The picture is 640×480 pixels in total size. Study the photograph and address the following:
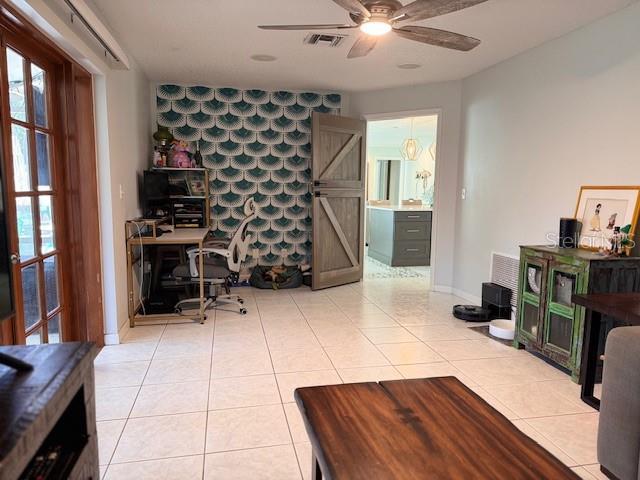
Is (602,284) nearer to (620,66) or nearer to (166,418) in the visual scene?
(620,66)

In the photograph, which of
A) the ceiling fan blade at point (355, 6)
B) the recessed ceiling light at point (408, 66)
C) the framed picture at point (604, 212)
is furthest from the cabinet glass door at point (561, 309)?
the recessed ceiling light at point (408, 66)

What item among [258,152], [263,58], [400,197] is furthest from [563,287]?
[400,197]

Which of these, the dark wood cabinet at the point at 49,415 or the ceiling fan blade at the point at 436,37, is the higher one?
the ceiling fan blade at the point at 436,37

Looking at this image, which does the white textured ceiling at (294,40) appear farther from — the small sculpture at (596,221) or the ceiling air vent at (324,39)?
the small sculpture at (596,221)

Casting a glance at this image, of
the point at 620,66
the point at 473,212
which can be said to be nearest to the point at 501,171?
the point at 473,212

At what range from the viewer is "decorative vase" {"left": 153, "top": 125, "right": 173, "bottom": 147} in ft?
16.1

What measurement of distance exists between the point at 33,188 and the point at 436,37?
255 cm

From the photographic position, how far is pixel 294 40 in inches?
143

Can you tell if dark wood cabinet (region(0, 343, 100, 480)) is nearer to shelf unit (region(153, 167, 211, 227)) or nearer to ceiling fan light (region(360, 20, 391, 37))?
ceiling fan light (region(360, 20, 391, 37))

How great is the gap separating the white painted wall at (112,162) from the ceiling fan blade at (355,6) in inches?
58.9

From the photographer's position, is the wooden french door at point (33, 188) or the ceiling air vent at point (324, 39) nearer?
the wooden french door at point (33, 188)

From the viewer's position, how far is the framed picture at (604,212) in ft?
9.55

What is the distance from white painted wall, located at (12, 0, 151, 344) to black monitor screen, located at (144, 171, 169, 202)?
21 cm

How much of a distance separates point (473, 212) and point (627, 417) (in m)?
3.25
